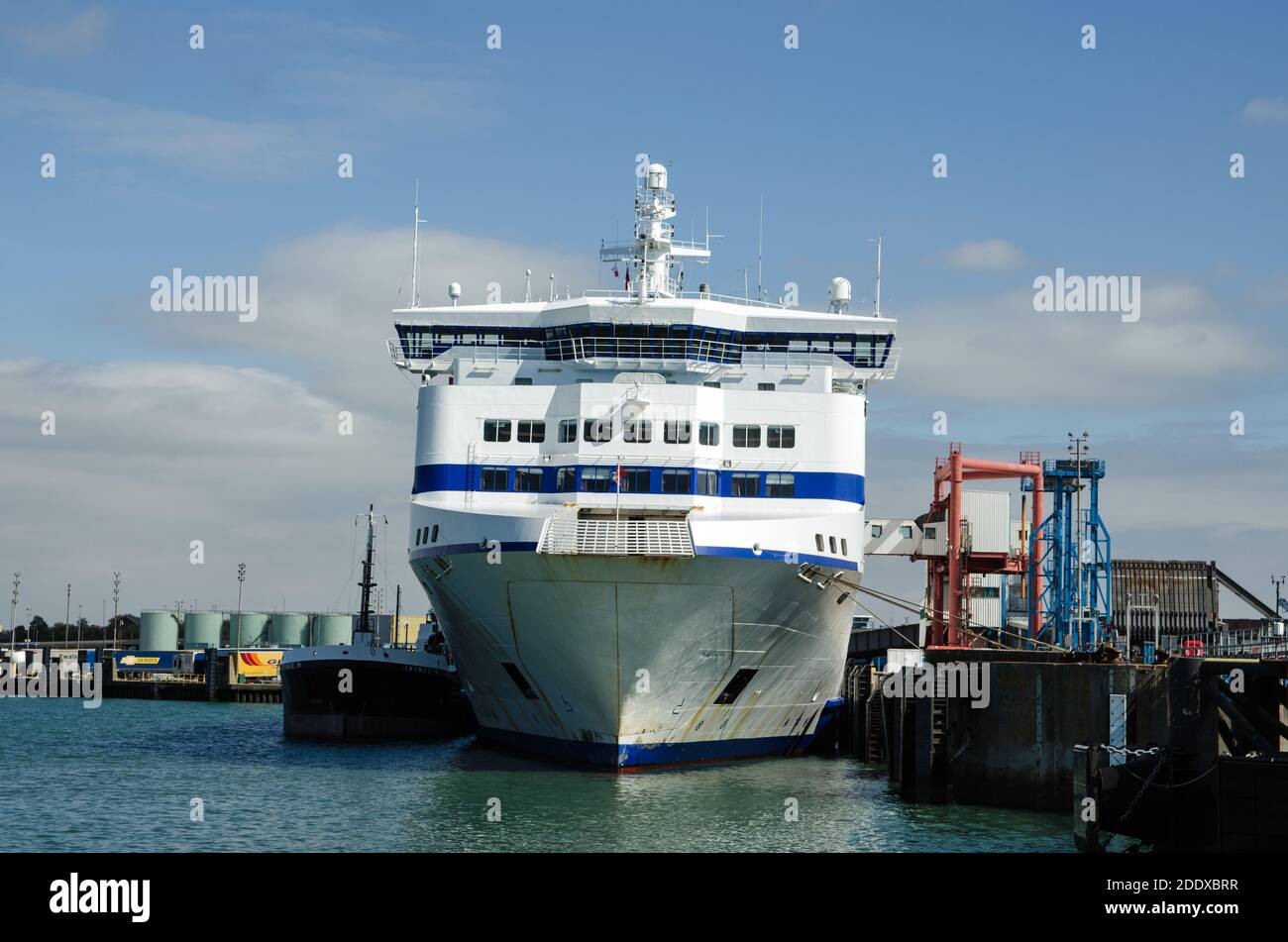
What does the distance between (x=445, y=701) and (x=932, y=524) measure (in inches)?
719

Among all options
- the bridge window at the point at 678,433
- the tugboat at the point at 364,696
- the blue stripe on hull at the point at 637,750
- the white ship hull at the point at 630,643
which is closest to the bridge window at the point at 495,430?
the white ship hull at the point at 630,643

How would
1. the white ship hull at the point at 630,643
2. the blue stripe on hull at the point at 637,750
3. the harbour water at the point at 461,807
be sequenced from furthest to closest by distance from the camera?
1. the blue stripe on hull at the point at 637,750
2. the white ship hull at the point at 630,643
3. the harbour water at the point at 461,807

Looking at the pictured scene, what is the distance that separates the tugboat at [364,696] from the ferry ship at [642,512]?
35.3ft

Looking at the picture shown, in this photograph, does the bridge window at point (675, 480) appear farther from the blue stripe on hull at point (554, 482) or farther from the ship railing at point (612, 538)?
the ship railing at point (612, 538)

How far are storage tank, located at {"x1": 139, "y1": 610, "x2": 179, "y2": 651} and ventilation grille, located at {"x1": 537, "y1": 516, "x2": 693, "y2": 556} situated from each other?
99236mm

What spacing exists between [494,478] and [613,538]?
5647 mm

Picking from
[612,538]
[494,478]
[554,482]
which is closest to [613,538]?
[612,538]

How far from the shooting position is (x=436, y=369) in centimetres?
3962

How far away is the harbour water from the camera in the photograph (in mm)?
24453

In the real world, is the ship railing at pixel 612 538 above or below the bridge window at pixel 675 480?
below

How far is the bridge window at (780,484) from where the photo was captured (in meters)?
35.6

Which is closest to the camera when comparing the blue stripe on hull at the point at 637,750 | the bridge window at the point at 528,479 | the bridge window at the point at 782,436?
the blue stripe on hull at the point at 637,750

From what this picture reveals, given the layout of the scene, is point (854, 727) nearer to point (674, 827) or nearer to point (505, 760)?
point (505, 760)
